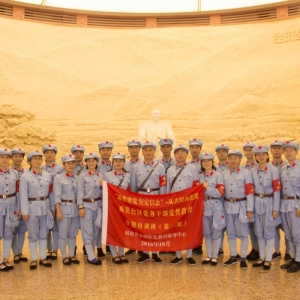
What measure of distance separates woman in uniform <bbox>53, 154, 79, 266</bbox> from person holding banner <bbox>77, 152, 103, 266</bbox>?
0.39ft

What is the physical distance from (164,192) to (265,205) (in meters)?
1.45

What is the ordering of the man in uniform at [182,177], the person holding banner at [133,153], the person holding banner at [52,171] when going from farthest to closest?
the person holding banner at [133,153] < the person holding banner at [52,171] < the man in uniform at [182,177]

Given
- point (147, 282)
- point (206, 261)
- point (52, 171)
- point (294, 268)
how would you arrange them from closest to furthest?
1. point (147, 282)
2. point (294, 268)
3. point (206, 261)
4. point (52, 171)

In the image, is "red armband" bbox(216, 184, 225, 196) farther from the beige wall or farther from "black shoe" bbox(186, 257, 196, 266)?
the beige wall

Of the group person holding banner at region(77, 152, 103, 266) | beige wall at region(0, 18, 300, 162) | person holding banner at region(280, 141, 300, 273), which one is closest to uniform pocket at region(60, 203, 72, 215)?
person holding banner at region(77, 152, 103, 266)

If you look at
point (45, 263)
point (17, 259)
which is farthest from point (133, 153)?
point (17, 259)

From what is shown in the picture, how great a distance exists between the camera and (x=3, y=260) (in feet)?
17.8

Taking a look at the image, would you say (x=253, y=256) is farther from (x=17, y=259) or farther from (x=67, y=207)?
(x=17, y=259)

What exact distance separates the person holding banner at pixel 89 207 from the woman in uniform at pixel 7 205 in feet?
2.95

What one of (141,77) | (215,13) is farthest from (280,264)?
(215,13)

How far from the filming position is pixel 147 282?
475 centimetres

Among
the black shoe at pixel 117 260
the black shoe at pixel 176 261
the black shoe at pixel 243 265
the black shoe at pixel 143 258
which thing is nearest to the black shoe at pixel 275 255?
the black shoe at pixel 243 265

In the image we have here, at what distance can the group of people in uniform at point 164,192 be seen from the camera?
5.30 metres

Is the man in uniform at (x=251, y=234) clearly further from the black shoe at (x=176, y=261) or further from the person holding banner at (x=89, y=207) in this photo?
the person holding banner at (x=89, y=207)
